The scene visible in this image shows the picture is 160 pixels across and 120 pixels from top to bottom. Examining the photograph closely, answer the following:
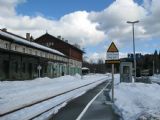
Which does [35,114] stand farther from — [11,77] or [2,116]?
[11,77]

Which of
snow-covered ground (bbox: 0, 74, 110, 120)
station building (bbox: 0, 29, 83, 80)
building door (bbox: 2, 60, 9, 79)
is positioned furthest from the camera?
station building (bbox: 0, 29, 83, 80)

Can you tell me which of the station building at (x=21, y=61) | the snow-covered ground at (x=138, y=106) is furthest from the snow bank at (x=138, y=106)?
the station building at (x=21, y=61)

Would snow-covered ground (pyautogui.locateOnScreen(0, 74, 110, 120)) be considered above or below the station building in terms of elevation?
below

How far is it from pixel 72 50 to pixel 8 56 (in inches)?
2475

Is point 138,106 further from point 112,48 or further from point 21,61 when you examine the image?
point 21,61

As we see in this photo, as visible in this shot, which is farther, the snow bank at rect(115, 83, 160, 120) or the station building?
the station building

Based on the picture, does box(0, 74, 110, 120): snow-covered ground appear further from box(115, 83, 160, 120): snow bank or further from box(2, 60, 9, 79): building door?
box(2, 60, 9, 79): building door

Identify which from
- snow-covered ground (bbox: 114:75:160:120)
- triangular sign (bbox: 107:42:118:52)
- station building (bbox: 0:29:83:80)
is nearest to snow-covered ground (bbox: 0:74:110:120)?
snow-covered ground (bbox: 114:75:160:120)

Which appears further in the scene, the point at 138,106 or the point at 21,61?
the point at 21,61

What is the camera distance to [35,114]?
14.6 m

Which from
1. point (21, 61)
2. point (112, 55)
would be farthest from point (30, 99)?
point (21, 61)

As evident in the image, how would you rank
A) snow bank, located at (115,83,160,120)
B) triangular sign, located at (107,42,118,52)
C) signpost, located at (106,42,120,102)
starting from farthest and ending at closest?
1. triangular sign, located at (107,42,118,52)
2. signpost, located at (106,42,120,102)
3. snow bank, located at (115,83,160,120)

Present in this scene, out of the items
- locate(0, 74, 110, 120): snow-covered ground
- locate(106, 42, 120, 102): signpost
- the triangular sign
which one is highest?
the triangular sign

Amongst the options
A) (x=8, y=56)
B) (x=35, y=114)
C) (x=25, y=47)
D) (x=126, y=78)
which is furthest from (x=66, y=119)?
(x=25, y=47)
